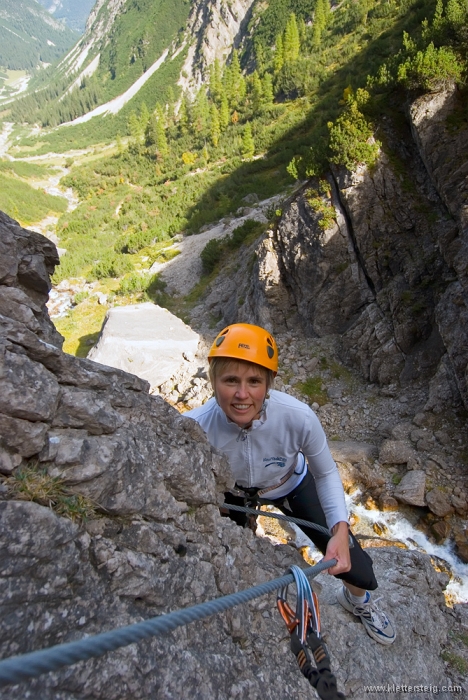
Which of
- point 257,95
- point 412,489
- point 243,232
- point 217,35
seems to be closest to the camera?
point 412,489

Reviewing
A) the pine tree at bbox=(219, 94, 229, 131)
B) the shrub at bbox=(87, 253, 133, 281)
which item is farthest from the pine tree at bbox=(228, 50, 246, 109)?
the shrub at bbox=(87, 253, 133, 281)

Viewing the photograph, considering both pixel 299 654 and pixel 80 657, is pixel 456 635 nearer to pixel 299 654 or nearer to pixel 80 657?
pixel 299 654

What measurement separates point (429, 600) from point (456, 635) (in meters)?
0.47

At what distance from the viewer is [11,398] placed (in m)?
1.97

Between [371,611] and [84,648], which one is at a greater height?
[84,648]

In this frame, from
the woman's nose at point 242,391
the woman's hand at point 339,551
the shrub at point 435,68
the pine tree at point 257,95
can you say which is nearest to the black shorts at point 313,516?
the woman's hand at point 339,551

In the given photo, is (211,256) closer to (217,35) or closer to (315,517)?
(315,517)

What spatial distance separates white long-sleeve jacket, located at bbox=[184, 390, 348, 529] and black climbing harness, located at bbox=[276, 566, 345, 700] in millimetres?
883

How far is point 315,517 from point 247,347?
6.81ft

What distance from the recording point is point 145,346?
53.4ft

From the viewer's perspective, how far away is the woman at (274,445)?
2.75 m

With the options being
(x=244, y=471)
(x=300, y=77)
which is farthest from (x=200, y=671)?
(x=300, y=77)

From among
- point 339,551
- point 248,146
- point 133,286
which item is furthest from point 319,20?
point 339,551

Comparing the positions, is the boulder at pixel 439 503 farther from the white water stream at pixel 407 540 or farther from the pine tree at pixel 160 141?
the pine tree at pixel 160 141
